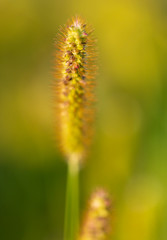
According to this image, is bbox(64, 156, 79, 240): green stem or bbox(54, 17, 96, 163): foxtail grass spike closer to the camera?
bbox(54, 17, 96, 163): foxtail grass spike

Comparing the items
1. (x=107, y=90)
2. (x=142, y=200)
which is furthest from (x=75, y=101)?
(x=107, y=90)

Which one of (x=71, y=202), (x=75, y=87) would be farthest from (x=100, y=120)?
(x=75, y=87)

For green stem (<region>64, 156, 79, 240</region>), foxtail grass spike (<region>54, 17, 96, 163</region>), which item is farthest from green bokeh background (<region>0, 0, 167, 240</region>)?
foxtail grass spike (<region>54, 17, 96, 163</region>)

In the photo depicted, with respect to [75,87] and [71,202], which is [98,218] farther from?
[75,87]

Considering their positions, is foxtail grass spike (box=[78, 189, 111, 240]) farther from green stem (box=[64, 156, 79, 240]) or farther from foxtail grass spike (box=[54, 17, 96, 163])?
foxtail grass spike (box=[54, 17, 96, 163])

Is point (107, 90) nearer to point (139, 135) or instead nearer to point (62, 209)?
point (139, 135)

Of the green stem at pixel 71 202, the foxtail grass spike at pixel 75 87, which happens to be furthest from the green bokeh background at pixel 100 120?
the foxtail grass spike at pixel 75 87
